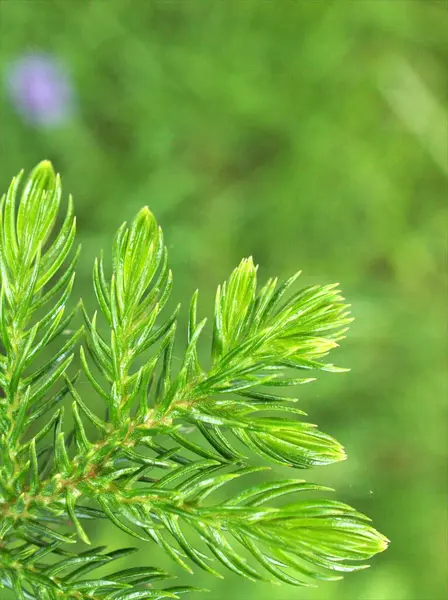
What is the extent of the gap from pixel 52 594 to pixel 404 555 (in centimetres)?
131

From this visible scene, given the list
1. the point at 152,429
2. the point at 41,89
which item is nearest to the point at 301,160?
the point at 41,89

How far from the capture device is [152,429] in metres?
0.50

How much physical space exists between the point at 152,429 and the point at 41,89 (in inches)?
59.0

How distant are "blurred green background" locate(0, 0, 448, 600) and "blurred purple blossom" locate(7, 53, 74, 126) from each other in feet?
0.06

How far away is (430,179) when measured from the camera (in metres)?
1.91

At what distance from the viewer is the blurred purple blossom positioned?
1747 millimetres

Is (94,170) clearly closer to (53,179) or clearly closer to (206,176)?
(206,176)

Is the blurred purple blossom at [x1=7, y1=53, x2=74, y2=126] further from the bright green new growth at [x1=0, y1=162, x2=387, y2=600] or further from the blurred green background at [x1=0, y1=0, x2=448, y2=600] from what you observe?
the bright green new growth at [x1=0, y1=162, x2=387, y2=600]

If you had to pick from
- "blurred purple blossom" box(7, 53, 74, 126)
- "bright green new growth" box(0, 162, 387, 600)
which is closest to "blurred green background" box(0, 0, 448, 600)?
"blurred purple blossom" box(7, 53, 74, 126)

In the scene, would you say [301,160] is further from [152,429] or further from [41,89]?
[152,429]

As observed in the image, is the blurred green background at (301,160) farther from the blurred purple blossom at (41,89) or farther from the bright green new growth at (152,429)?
the bright green new growth at (152,429)

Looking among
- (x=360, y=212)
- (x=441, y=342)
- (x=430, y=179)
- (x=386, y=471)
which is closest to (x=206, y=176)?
(x=360, y=212)

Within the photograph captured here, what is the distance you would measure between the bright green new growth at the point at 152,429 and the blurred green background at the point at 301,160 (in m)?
1.09

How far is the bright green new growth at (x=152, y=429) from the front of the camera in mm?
491
